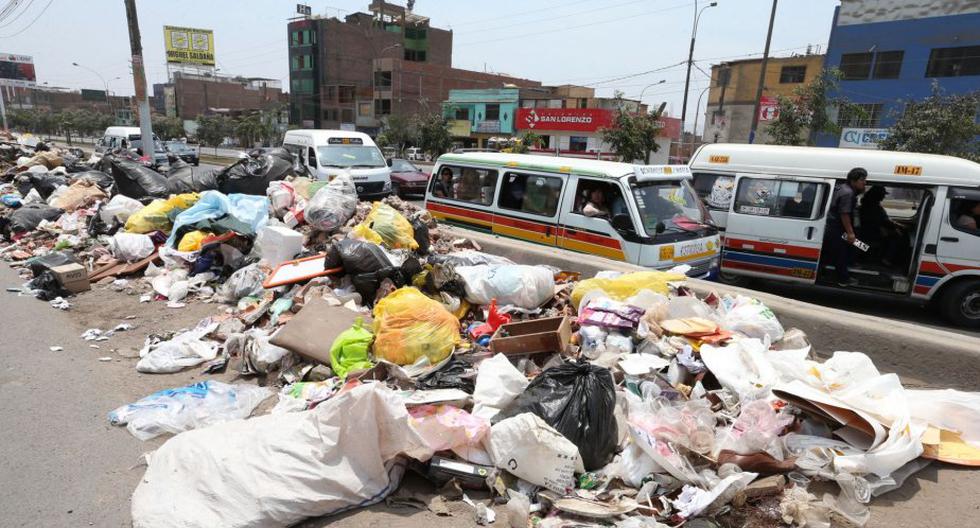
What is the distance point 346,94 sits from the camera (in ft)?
230

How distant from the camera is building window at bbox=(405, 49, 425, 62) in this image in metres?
77.7

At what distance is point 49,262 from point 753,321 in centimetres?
816

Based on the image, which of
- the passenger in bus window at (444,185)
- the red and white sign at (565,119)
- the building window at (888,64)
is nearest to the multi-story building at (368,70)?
the red and white sign at (565,119)

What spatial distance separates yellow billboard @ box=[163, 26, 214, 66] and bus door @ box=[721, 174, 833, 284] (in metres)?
77.2

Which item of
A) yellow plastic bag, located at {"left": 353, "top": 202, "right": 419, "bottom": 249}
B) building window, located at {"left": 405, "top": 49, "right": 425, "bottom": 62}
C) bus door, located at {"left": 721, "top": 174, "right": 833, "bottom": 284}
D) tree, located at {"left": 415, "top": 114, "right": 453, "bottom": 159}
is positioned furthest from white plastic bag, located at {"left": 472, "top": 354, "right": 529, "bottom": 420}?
building window, located at {"left": 405, "top": 49, "right": 425, "bottom": 62}

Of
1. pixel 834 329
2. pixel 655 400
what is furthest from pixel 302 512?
pixel 834 329

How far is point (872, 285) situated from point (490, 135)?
1871 inches

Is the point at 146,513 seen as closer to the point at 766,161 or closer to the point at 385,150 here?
the point at 766,161

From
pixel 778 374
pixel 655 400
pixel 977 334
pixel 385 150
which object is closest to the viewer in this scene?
pixel 655 400

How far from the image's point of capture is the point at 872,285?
7.17 metres

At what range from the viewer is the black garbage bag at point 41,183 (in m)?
11.9

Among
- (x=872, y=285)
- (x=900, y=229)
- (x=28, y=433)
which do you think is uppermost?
(x=900, y=229)

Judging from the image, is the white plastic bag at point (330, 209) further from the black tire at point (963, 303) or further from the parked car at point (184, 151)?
the parked car at point (184, 151)

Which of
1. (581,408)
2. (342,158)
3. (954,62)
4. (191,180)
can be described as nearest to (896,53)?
(954,62)
